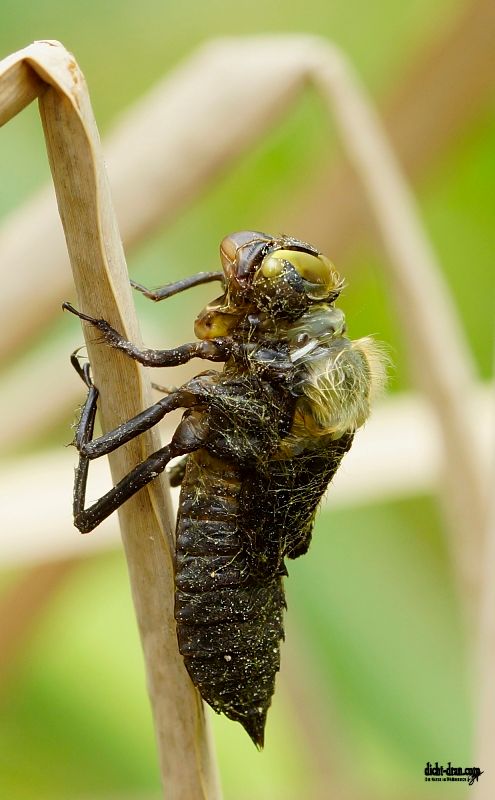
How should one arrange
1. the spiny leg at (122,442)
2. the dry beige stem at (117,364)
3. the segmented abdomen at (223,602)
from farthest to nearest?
1. the segmented abdomen at (223,602)
2. the spiny leg at (122,442)
3. the dry beige stem at (117,364)

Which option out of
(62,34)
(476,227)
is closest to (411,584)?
(476,227)

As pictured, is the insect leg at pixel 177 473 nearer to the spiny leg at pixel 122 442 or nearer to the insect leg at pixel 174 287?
the spiny leg at pixel 122 442

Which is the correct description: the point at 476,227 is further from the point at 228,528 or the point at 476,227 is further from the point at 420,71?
the point at 228,528

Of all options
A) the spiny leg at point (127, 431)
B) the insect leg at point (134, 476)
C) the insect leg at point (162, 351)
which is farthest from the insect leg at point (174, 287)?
the spiny leg at point (127, 431)

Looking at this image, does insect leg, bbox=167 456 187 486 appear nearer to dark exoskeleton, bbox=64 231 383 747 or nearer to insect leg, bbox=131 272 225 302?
dark exoskeleton, bbox=64 231 383 747

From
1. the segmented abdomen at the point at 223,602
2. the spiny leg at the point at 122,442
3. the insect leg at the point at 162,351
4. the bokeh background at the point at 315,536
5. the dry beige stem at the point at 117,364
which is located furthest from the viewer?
the bokeh background at the point at 315,536

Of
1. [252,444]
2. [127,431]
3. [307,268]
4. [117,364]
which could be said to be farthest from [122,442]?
[307,268]
